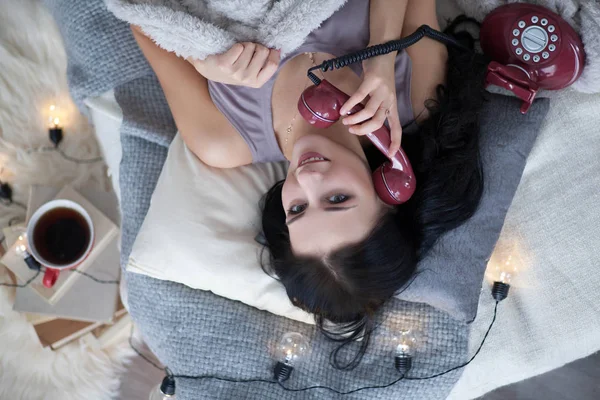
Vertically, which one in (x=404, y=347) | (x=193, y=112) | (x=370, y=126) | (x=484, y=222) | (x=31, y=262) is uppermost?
(x=370, y=126)

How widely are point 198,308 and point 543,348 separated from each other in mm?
835

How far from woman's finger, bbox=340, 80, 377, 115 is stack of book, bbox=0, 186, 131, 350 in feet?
2.77

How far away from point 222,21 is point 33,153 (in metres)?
0.81

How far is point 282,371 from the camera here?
1.12 m

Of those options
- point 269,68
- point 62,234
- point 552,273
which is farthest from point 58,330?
point 552,273

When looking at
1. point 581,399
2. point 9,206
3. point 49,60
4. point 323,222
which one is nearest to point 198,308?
point 323,222

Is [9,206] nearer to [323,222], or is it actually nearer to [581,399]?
[323,222]

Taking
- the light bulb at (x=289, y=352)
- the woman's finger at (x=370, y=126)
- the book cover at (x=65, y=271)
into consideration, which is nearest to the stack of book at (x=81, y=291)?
the book cover at (x=65, y=271)

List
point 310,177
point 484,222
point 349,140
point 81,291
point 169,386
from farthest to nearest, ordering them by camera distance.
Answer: point 81,291 → point 169,386 → point 484,222 → point 349,140 → point 310,177

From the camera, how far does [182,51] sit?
3.24ft

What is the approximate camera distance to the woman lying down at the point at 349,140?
3.10ft

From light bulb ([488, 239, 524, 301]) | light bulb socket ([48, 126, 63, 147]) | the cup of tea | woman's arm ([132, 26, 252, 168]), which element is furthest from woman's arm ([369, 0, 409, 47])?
light bulb socket ([48, 126, 63, 147])

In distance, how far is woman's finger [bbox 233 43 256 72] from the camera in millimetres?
953

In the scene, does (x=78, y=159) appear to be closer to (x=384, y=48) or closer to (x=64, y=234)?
(x=64, y=234)
